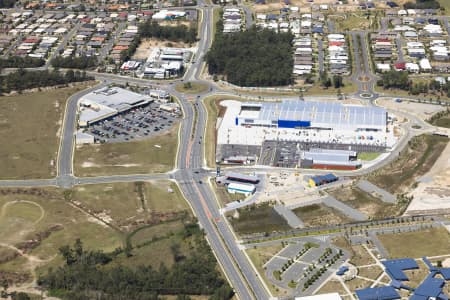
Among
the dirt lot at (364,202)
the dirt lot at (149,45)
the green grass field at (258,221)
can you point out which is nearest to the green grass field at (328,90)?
the dirt lot at (149,45)

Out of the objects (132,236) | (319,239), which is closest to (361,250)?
(319,239)

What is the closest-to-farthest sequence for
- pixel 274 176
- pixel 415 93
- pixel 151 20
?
1. pixel 274 176
2. pixel 415 93
3. pixel 151 20

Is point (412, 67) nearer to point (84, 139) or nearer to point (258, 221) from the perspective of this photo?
point (258, 221)

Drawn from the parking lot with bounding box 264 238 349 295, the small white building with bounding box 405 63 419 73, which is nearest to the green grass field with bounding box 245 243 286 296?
the parking lot with bounding box 264 238 349 295

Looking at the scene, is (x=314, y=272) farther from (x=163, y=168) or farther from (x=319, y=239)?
(x=163, y=168)

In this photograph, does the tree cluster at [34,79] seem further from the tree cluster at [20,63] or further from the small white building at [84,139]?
the small white building at [84,139]
